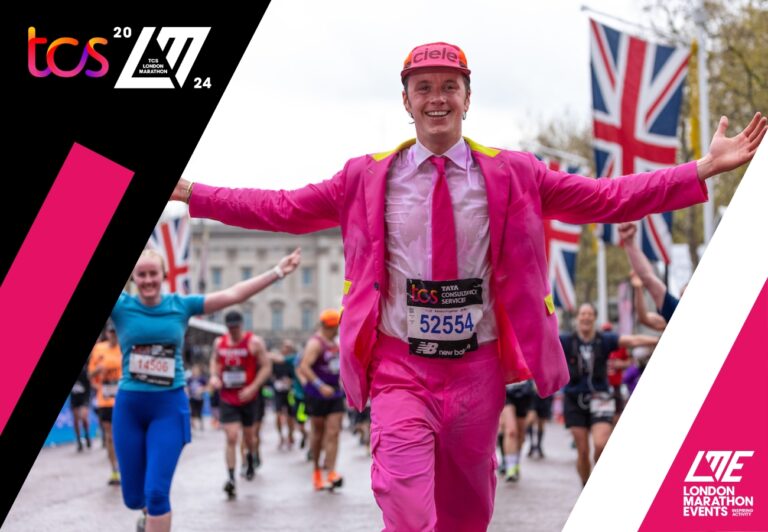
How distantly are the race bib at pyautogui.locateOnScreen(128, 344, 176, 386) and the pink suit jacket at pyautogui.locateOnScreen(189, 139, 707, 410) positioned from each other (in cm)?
325

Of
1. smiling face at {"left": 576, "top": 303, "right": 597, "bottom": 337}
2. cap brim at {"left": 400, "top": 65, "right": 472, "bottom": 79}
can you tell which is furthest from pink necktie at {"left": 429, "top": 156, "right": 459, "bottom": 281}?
smiling face at {"left": 576, "top": 303, "right": 597, "bottom": 337}

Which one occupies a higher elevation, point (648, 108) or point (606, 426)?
point (648, 108)

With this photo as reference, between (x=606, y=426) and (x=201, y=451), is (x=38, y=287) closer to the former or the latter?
(x=606, y=426)

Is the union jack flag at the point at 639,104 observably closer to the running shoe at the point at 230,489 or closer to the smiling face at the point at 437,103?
the running shoe at the point at 230,489

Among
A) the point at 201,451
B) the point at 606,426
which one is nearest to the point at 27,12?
the point at 606,426

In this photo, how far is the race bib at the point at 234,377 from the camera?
16.3 metres

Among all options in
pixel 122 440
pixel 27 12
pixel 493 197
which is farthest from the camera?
pixel 27 12

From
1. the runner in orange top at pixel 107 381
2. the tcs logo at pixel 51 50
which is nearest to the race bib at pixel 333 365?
the runner in orange top at pixel 107 381

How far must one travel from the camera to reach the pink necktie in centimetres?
532

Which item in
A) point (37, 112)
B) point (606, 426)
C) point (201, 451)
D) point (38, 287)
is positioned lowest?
point (201, 451)

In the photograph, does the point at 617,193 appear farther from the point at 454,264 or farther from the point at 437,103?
the point at 437,103

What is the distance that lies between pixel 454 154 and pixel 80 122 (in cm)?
901

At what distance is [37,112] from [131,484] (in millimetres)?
5508

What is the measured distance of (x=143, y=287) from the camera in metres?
8.63
